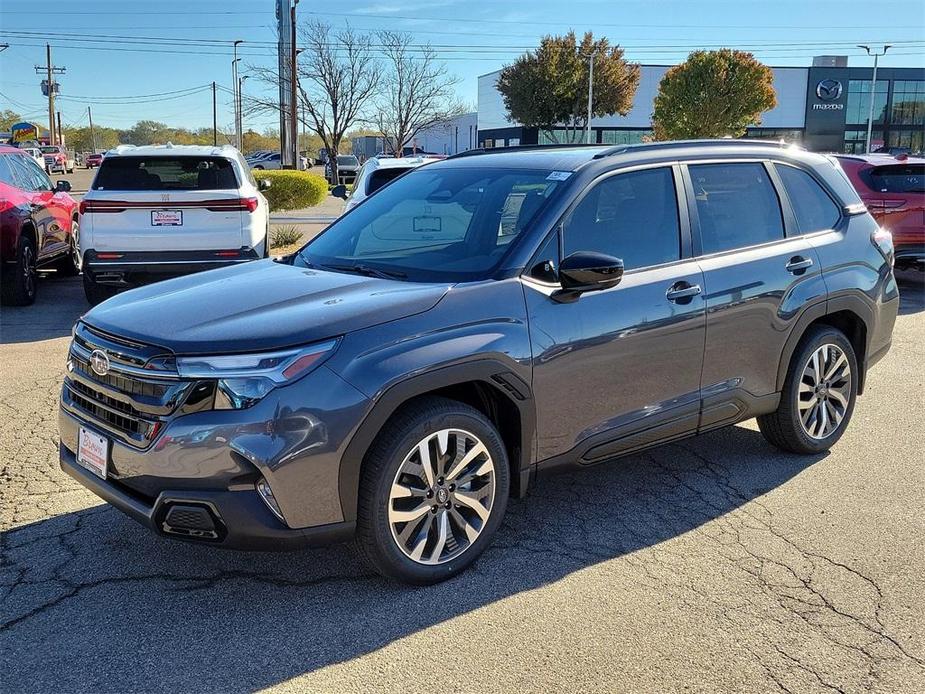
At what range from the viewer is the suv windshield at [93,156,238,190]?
923 centimetres

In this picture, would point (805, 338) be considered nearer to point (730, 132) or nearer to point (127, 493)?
point (127, 493)

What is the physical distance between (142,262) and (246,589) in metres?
6.27

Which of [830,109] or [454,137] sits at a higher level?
[830,109]

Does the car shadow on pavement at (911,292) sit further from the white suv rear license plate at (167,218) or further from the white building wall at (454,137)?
the white building wall at (454,137)

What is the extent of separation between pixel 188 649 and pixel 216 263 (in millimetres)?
6605

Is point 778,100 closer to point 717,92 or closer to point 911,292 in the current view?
point 717,92

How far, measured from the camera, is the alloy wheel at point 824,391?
5062 millimetres

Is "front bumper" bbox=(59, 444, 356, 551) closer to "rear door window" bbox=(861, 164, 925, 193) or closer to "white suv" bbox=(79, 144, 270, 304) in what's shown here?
"white suv" bbox=(79, 144, 270, 304)

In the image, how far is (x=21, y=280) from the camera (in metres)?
9.74

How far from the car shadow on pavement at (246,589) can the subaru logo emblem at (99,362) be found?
2.90 ft

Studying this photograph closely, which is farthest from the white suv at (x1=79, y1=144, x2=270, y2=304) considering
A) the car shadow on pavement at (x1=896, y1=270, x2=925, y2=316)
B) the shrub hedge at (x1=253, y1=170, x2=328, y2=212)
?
the shrub hedge at (x1=253, y1=170, x2=328, y2=212)

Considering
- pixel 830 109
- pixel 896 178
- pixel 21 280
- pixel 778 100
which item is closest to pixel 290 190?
pixel 21 280

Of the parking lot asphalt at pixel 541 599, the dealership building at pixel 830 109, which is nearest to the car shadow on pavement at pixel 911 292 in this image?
the parking lot asphalt at pixel 541 599

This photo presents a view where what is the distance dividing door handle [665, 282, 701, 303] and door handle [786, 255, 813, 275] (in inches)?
32.3
